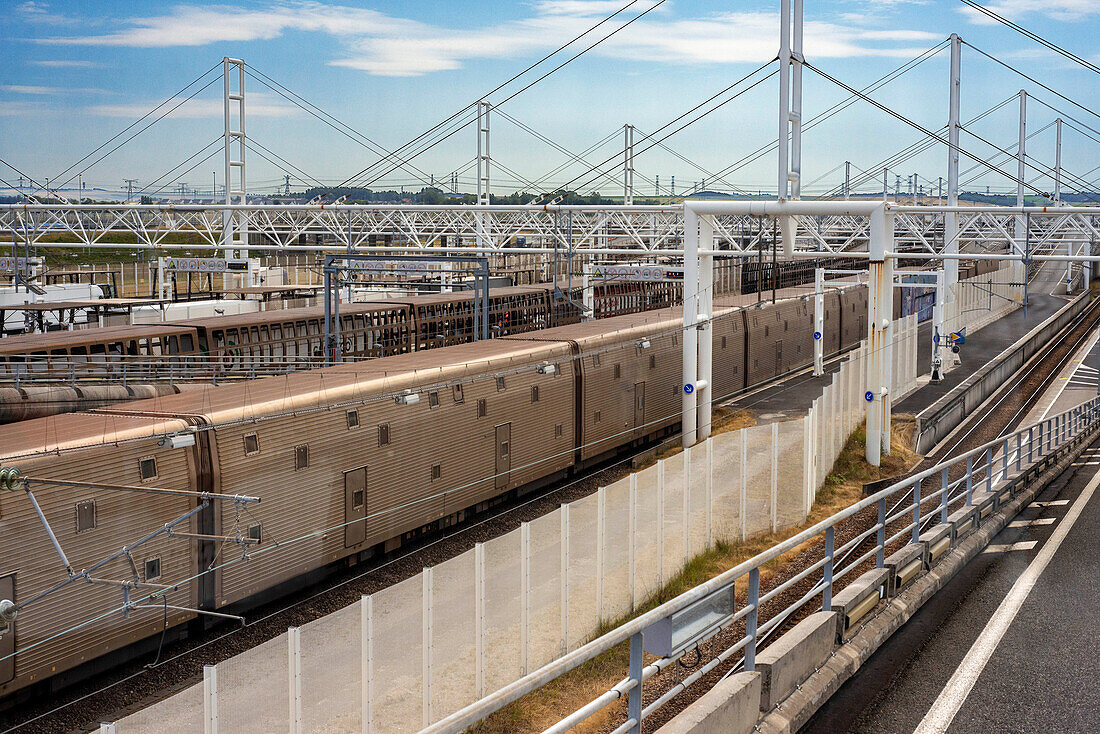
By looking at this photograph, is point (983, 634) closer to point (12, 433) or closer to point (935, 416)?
point (12, 433)

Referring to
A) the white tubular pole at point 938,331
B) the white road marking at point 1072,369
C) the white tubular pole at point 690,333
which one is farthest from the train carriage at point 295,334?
the white road marking at point 1072,369

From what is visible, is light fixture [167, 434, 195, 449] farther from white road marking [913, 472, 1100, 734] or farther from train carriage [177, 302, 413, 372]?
train carriage [177, 302, 413, 372]

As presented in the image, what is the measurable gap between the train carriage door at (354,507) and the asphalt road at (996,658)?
743 cm

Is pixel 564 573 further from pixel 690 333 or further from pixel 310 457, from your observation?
pixel 690 333

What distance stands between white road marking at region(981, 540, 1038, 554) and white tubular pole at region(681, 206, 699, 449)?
1178cm

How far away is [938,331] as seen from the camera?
35.2m

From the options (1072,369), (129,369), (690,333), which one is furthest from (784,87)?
(1072,369)

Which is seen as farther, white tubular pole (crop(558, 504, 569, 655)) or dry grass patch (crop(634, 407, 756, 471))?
dry grass patch (crop(634, 407, 756, 471))

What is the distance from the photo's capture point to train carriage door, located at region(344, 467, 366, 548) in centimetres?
1407

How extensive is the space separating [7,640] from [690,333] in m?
16.9

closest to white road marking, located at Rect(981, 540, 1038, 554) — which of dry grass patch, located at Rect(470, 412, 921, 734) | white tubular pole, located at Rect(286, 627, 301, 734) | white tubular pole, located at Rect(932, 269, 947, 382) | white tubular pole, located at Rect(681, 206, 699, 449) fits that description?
dry grass patch, located at Rect(470, 412, 921, 734)

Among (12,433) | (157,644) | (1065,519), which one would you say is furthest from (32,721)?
(1065,519)

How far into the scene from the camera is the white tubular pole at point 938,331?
111 ft

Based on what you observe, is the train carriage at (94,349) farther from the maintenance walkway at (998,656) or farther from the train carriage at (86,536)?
the maintenance walkway at (998,656)
